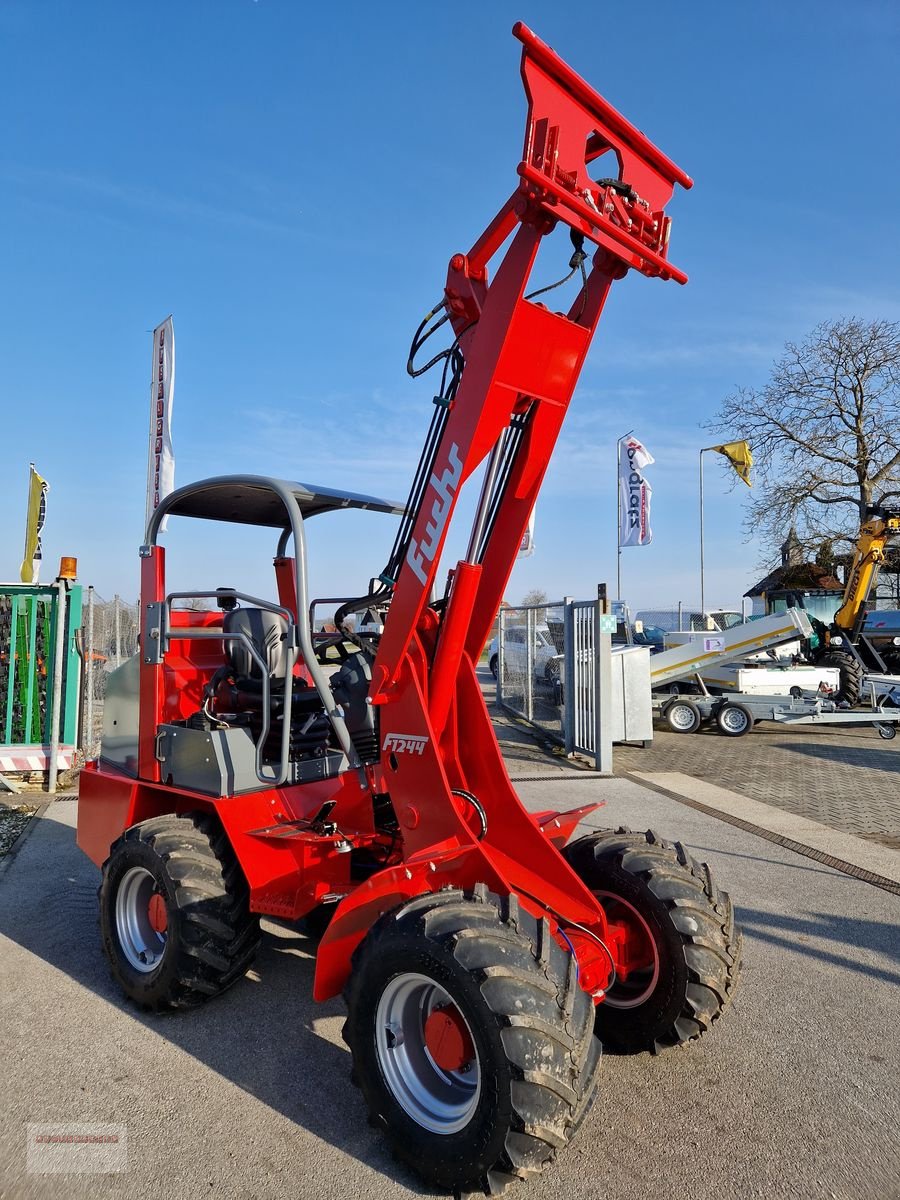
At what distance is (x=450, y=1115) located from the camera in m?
2.84

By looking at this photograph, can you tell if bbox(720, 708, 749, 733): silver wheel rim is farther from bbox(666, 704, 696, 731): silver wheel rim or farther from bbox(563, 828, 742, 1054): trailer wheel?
bbox(563, 828, 742, 1054): trailer wheel

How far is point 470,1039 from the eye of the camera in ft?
9.17

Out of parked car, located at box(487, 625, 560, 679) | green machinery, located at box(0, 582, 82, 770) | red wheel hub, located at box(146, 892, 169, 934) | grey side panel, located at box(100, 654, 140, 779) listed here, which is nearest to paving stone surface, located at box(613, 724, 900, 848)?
parked car, located at box(487, 625, 560, 679)

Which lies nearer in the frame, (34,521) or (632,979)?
(632,979)

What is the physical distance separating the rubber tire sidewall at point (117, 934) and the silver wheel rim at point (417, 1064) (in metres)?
1.31

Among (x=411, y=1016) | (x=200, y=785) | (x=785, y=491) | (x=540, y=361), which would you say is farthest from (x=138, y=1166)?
(x=785, y=491)

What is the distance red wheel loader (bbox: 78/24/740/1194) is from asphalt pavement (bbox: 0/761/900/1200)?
0.75ft

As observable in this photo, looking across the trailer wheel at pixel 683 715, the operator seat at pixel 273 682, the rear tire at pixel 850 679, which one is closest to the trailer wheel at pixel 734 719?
the trailer wheel at pixel 683 715

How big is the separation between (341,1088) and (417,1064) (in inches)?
22.6

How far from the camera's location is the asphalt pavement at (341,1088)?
2818 mm

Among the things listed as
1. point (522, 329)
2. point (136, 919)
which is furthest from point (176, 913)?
point (522, 329)

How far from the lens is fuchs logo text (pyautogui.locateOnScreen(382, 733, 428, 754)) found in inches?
132

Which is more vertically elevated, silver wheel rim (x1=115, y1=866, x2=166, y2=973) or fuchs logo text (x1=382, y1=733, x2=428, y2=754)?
fuchs logo text (x1=382, y1=733, x2=428, y2=754)

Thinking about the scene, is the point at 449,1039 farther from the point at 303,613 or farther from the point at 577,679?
the point at 577,679
